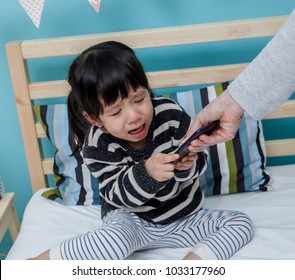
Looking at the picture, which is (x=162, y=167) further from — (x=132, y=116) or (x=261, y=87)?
(x=261, y=87)

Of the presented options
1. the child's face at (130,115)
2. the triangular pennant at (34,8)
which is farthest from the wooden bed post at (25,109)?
the child's face at (130,115)

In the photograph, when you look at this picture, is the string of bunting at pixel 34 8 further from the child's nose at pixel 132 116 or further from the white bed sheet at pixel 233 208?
the white bed sheet at pixel 233 208

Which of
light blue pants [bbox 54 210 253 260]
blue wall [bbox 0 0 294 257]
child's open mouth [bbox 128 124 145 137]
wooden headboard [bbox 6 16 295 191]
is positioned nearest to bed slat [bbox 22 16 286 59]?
wooden headboard [bbox 6 16 295 191]

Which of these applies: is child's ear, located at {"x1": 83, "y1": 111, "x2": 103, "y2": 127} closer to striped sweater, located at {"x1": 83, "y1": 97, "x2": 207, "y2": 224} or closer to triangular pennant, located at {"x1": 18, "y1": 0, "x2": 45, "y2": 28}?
striped sweater, located at {"x1": 83, "y1": 97, "x2": 207, "y2": 224}

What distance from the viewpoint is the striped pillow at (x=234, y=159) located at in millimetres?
1325

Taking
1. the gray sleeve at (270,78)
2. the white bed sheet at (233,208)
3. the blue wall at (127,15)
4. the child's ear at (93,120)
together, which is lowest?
the white bed sheet at (233,208)

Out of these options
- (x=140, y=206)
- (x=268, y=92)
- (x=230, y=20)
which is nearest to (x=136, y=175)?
(x=140, y=206)

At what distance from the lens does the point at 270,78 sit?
0.87 m

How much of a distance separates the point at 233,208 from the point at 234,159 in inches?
6.2

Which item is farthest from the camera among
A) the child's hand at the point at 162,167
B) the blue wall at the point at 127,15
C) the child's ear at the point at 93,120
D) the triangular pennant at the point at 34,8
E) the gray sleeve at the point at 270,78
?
the blue wall at the point at 127,15

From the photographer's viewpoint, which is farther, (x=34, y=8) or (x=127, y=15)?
(x=127, y=15)

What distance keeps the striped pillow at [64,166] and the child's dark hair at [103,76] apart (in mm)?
279

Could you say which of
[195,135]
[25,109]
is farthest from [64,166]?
[195,135]
